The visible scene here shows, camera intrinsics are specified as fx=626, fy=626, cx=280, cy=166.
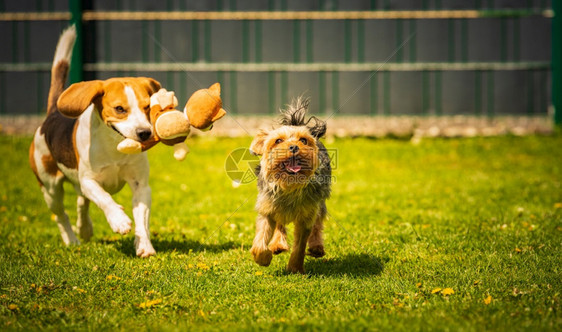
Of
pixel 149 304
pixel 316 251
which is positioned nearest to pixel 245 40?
pixel 316 251

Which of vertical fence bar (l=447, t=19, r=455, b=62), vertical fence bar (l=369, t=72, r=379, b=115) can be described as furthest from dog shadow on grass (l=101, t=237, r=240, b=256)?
vertical fence bar (l=447, t=19, r=455, b=62)

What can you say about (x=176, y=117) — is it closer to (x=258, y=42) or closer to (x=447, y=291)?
(x=447, y=291)

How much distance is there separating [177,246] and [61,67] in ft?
8.24

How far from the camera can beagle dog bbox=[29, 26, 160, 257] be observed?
18.7 feet

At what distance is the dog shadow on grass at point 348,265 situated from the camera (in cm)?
556

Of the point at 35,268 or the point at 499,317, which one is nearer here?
the point at 499,317

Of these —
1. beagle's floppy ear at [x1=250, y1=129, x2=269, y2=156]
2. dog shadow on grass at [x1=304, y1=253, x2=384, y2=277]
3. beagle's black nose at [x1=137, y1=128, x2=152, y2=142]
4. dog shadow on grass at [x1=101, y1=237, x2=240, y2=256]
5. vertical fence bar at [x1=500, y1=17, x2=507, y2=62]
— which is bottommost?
dog shadow on grass at [x1=101, y1=237, x2=240, y2=256]

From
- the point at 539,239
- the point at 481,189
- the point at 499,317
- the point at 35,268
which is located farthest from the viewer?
the point at 481,189

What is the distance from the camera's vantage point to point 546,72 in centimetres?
1546

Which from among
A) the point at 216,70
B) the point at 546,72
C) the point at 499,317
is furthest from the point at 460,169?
the point at 499,317

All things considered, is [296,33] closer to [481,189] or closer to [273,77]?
[273,77]

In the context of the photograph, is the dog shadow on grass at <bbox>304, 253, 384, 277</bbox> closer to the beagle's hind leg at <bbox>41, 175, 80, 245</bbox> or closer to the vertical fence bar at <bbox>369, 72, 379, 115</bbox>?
the beagle's hind leg at <bbox>41, 175, 80, 245</bbox>

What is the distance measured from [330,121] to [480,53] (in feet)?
13.3

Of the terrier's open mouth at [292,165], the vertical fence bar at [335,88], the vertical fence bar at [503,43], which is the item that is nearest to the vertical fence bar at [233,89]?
the vertical fence bar at [335,88]
